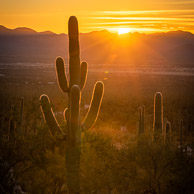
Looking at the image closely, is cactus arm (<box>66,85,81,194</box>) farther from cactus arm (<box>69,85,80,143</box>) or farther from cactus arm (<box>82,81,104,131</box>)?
cactus arm (<box>82,81,104,131</box>)

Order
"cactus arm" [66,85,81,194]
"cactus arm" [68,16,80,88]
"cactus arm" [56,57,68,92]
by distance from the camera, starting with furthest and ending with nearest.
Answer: "cactus arm" [56,57,68,92]
"cactus arm" [68,16,80,88]
"cactus arm" [66,85,81,194]

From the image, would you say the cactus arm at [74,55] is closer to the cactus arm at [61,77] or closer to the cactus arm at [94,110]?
the cactus arm at [61,77]

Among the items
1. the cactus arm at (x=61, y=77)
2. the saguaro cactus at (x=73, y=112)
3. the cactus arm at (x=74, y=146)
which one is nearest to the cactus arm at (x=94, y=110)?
the saguaro cactus at (x=73, y=112)

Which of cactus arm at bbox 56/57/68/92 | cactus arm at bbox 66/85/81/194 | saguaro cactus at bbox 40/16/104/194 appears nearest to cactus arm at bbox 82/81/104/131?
saguaro cactus at bbox 40/16/104/194

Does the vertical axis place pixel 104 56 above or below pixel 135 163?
above

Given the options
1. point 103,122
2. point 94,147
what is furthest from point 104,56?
point 94,147

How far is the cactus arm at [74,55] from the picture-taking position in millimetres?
10094

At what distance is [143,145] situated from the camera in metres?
10.5

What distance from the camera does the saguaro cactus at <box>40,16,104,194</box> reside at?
30.1ft

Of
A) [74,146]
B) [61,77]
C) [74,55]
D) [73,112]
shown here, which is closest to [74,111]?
[73,112]

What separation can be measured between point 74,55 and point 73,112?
201 centimetres

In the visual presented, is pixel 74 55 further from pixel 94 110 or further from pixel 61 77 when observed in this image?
pixel 94 110

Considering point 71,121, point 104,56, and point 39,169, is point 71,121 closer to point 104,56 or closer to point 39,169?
point 39,169

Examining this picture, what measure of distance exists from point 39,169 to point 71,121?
196 centimetres
